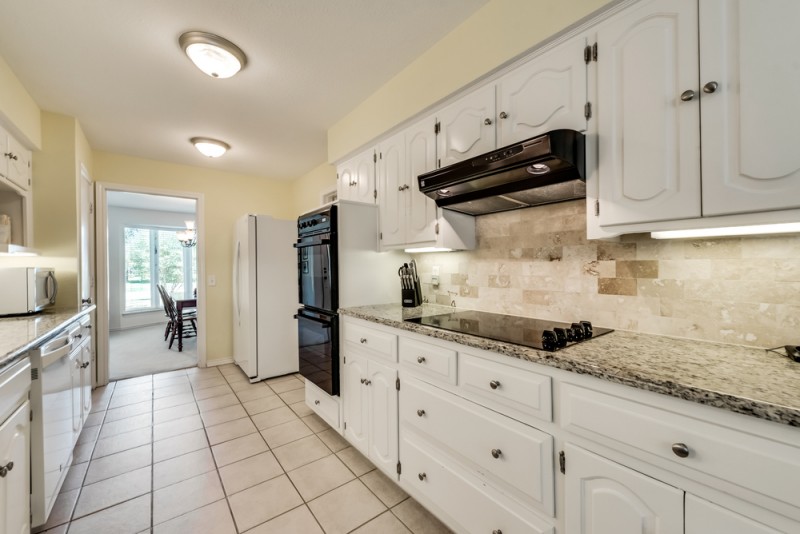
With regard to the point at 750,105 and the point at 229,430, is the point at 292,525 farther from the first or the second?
the point at 750,105

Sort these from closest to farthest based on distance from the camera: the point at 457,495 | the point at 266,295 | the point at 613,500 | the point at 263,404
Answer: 1. the point at 613,500
2. the point at 457,495
3. the point at 263,404
4. the point at 266,295

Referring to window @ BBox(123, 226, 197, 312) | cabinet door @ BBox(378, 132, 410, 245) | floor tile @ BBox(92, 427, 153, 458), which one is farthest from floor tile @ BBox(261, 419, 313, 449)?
window @ BBox(123, 226, 197, 312)

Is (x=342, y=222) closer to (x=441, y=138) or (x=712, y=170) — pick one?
(x=441, y=138)

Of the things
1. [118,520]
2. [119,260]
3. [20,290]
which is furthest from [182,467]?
[119,260]

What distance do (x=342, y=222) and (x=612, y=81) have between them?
5.33 feet

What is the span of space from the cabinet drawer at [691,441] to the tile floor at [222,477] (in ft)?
3.45

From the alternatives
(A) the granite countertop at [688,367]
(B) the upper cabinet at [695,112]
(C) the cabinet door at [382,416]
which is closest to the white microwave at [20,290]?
(C) the cabinet door at [382,416]

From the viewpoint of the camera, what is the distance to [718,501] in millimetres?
763

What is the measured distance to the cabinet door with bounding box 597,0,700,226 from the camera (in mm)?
1056

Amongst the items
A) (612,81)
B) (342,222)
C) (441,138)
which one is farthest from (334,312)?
(612,81)

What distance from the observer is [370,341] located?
1925mm

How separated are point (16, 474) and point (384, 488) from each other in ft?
5.18

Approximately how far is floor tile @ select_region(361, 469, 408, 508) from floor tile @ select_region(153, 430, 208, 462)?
1.23 metres

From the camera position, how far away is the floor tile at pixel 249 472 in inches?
72.9
